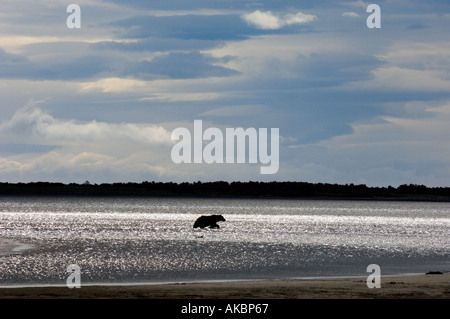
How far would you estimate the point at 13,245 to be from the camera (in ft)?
175

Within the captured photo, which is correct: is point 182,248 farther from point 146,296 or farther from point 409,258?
point 146,296

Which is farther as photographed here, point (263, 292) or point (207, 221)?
point (207, 221)
